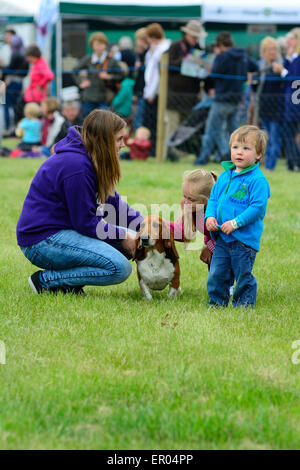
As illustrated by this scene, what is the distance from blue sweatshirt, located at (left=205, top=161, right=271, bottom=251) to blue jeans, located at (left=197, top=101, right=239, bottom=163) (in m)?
8.07

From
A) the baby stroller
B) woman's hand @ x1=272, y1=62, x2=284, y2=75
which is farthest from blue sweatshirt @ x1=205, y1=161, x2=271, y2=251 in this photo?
the baby stroller

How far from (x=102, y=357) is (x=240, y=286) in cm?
136

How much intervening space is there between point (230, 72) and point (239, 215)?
349 inches

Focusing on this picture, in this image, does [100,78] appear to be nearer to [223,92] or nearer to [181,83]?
[181,83]

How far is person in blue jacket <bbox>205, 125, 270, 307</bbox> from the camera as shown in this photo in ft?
14.5

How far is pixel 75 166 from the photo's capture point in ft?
14.7

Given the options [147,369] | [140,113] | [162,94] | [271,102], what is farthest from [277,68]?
[147,369]

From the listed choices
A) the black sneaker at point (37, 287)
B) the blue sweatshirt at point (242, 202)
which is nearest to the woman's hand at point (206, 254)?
the blue sweatshirt at point (242, 202)

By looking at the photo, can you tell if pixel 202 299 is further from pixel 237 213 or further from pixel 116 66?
pixel 116 66

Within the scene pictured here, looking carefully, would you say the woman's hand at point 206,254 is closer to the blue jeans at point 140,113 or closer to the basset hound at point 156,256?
the basset hound at point 156,256

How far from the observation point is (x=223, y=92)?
1270 cm

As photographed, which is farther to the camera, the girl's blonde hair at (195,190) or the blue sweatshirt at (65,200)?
the girl's blonde hair at (195,190)

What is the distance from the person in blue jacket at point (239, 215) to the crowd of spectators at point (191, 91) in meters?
7.72

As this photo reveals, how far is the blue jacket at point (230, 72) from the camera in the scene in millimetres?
12656
